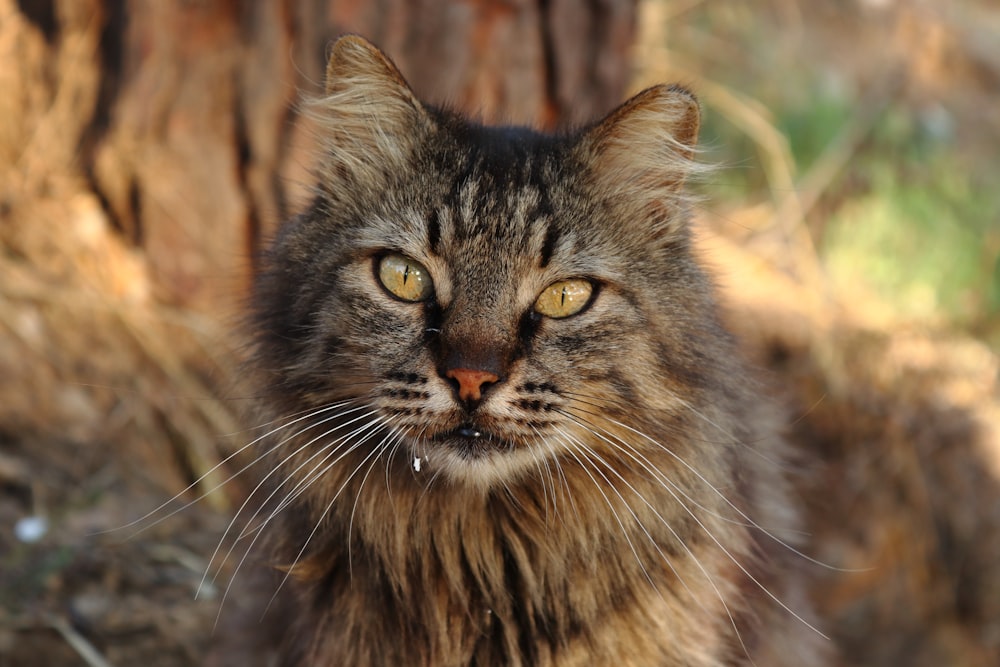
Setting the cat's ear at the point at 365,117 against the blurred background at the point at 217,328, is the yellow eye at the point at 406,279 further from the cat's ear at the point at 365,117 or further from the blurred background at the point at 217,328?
the blurred background at the point at 217,328

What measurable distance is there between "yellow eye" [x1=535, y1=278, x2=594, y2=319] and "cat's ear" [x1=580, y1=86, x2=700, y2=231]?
272 millimetres

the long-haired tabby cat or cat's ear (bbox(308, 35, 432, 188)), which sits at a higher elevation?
cat's ear (bbox(308, 35, 432, 188))

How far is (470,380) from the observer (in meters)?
1.81

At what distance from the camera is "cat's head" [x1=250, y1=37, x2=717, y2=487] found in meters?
1.89

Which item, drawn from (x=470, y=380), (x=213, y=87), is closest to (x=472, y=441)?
(x=470, y=380)

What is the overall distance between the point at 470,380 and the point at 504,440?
158 millimetres

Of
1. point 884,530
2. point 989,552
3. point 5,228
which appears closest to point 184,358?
point 5,228

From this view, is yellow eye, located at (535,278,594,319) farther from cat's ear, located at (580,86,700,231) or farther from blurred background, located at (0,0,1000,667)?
blurred background, located at (0,0,1000,667)

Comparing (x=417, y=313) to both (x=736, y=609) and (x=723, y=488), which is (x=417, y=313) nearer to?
(x=723, y=488)

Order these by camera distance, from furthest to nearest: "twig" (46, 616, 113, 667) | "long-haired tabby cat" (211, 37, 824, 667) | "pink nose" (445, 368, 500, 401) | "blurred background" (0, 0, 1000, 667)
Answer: "blurred background" (0, 0, 1000, 667) → "twig" (46, 616, 113, 667) → "long-haired tabby cat" (211, 37, 824, 667) → "pink nose" (445, 368, 500, 401)

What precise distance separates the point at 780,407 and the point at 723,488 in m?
0.79

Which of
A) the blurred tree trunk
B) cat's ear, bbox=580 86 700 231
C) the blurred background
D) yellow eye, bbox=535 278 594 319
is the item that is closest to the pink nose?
yellow eye, bbox=535 278 594 319

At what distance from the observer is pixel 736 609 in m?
2.23

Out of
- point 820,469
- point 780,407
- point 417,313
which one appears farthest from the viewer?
point 820,469
